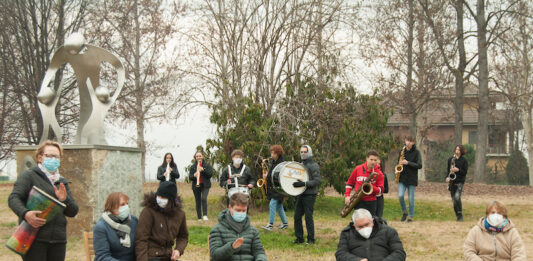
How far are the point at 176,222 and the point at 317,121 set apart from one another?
380 inches

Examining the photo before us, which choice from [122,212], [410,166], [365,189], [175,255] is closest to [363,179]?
[365,189]

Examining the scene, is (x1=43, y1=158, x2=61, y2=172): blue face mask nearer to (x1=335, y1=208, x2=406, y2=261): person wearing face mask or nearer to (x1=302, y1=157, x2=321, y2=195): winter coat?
(x1=335, y1=208, x2=406, y2=261): person wearing face mask

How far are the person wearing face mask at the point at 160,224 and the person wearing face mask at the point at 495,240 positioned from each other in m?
3.28

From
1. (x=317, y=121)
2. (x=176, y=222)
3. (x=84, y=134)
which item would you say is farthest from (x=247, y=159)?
(x=176, y=222)

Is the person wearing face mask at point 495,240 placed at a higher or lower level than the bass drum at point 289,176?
lower

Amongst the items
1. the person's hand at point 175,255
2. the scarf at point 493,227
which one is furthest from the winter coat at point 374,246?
the person's hand at point 175,255

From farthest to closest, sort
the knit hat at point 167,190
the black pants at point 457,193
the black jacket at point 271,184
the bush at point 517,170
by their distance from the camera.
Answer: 1. the bush at point 517,170
2. the black pants at point 457,193
3. the black jacket at point 271,184
4. the knit hat at point 167,190

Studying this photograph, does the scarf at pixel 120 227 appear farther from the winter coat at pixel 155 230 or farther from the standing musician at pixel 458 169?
the standing musician at pixel 458 169

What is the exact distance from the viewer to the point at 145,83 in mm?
26656

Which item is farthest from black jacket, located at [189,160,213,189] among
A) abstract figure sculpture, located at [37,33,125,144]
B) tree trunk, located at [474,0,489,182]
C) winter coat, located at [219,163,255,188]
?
tree trunk, located at [474,0,489,182]

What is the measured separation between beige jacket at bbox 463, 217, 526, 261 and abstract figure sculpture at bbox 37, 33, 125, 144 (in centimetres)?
748

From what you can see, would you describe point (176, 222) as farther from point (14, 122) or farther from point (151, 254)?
point (14, 122)

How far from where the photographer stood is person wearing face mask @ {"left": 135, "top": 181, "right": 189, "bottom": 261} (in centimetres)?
593

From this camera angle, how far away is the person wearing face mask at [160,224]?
593cm
